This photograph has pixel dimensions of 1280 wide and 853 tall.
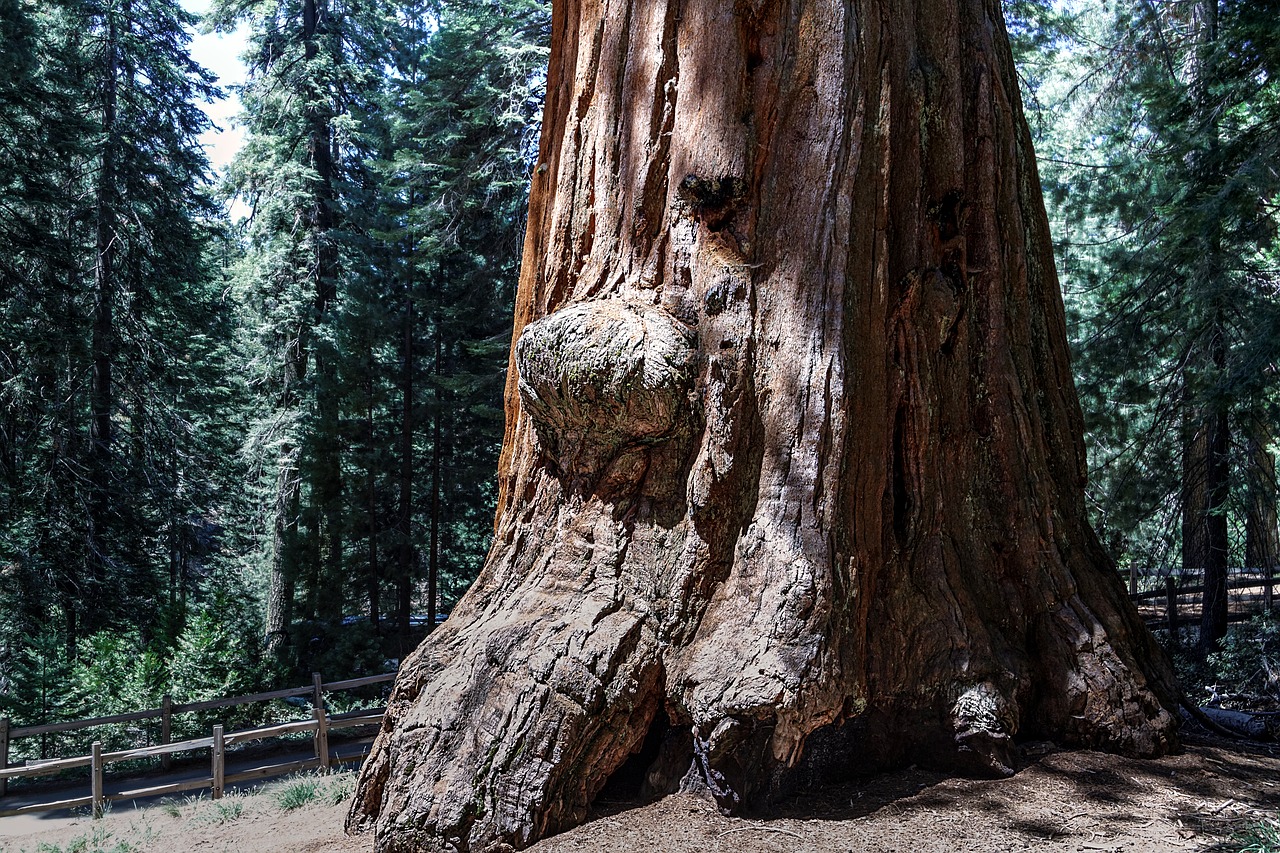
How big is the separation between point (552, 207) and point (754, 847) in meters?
3.50

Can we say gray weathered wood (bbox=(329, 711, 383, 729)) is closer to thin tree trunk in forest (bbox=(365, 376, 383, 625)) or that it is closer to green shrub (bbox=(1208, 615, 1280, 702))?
thin tree trunk in forest (bbox=(365, 376, 383, 625))

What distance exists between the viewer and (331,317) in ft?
61.1

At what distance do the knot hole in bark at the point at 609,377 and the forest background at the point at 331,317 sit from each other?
7.00 meters

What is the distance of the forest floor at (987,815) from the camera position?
11.1 feet

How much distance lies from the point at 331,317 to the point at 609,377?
16174mm

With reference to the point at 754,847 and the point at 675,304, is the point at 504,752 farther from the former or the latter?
the point at 675,304

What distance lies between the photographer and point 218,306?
61.2ft

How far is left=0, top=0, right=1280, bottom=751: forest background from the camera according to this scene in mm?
10203

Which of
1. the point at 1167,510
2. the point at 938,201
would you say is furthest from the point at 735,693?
the point at 1167,510

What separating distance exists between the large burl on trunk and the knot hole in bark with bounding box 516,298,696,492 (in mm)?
15

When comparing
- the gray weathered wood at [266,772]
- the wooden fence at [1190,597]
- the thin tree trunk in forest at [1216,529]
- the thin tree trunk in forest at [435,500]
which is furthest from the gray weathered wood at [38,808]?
the wooden fence at [1190,597]

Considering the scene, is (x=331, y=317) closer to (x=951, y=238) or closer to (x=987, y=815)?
(x=951, y=238)

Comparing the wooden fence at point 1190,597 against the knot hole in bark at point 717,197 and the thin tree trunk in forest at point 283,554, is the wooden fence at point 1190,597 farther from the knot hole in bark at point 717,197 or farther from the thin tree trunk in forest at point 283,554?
the thin tree trunk in forest at point 283,554

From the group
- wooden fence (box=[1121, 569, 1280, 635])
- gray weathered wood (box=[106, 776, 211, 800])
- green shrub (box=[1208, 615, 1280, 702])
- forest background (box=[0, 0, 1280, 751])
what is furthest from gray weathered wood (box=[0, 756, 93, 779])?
wooden fence (box=[1121, 569, 1280, 635])
